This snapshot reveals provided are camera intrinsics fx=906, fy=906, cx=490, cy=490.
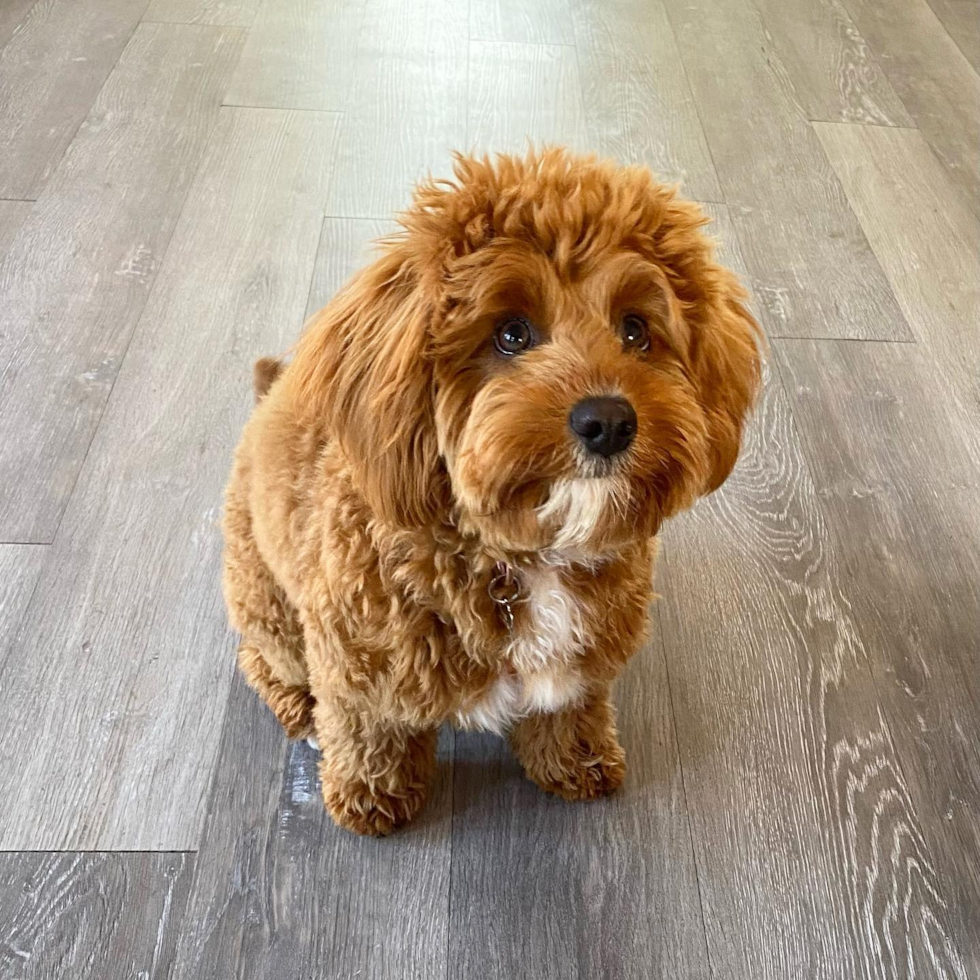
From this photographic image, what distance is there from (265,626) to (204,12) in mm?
2362

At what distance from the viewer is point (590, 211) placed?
Answer: 86 cm


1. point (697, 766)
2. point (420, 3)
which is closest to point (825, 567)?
point (697, 766)

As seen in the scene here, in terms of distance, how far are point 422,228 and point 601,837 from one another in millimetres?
913

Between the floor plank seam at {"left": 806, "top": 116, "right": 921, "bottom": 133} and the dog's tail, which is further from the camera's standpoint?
the floor plank seam at {"left": 806, "top": 116, "right": 921, "bottom": 133}

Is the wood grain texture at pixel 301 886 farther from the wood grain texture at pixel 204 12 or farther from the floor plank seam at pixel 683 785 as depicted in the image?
the wood grain texture at pixel 204 12

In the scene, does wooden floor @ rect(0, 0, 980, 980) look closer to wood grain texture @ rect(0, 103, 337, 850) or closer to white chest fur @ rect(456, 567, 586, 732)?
wood grain texture @ rect(0, 103, 337, 850)

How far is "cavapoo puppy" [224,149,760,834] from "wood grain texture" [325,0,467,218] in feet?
4.25

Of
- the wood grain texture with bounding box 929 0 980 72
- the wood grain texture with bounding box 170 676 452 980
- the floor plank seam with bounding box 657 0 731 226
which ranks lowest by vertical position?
the wood grain texture with bounding box 170 676 452 980

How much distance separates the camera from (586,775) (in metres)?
1.33

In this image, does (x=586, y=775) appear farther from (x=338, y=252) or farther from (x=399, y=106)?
(x=399, y=106)

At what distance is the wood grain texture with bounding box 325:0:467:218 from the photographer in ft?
7.50

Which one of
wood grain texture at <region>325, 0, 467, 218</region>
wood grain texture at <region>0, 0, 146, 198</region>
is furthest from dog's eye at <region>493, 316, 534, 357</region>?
wood grain texture at <region>0, 0, 146, 198</region>

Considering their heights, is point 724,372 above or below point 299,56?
above

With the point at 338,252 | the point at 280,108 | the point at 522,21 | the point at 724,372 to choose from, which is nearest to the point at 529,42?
the point at 522,21
